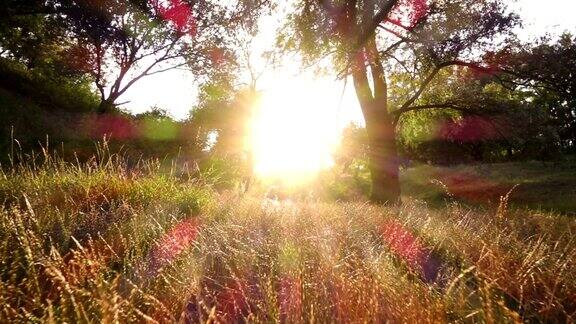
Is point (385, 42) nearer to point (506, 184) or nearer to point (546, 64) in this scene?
point (546, 64)

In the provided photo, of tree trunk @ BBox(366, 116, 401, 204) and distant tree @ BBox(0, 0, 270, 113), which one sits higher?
distant tree @ BBox(0, 0, 270, 113)

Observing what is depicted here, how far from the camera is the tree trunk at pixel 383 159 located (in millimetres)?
13109

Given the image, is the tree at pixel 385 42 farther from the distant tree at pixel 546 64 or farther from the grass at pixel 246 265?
the grass at pixel 246 265

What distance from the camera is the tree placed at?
1121cm

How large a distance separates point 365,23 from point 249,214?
275 inches

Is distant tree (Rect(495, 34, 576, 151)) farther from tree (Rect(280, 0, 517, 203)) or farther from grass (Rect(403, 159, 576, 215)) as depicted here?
grass (Rect(403, 159, 576, 215))

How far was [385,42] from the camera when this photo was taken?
13.8m

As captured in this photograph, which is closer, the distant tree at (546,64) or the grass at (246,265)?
the grass at (246,265)

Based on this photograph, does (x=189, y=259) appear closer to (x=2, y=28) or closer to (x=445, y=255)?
(x=445, y=255)

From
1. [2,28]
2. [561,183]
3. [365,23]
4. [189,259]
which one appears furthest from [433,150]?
[189,259]

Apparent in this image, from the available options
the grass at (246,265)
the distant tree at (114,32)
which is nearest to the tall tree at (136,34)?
the distant tree at (114,32)

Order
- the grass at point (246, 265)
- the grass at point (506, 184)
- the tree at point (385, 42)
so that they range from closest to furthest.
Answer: the grass at point (246, 265)
the tree at point (385, 42)
the grass at point (506, 184)

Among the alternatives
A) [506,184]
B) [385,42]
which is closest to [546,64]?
[385,42]

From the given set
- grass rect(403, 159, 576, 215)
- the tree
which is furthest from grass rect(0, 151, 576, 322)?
grass rect(403, 159, 576, 215)
